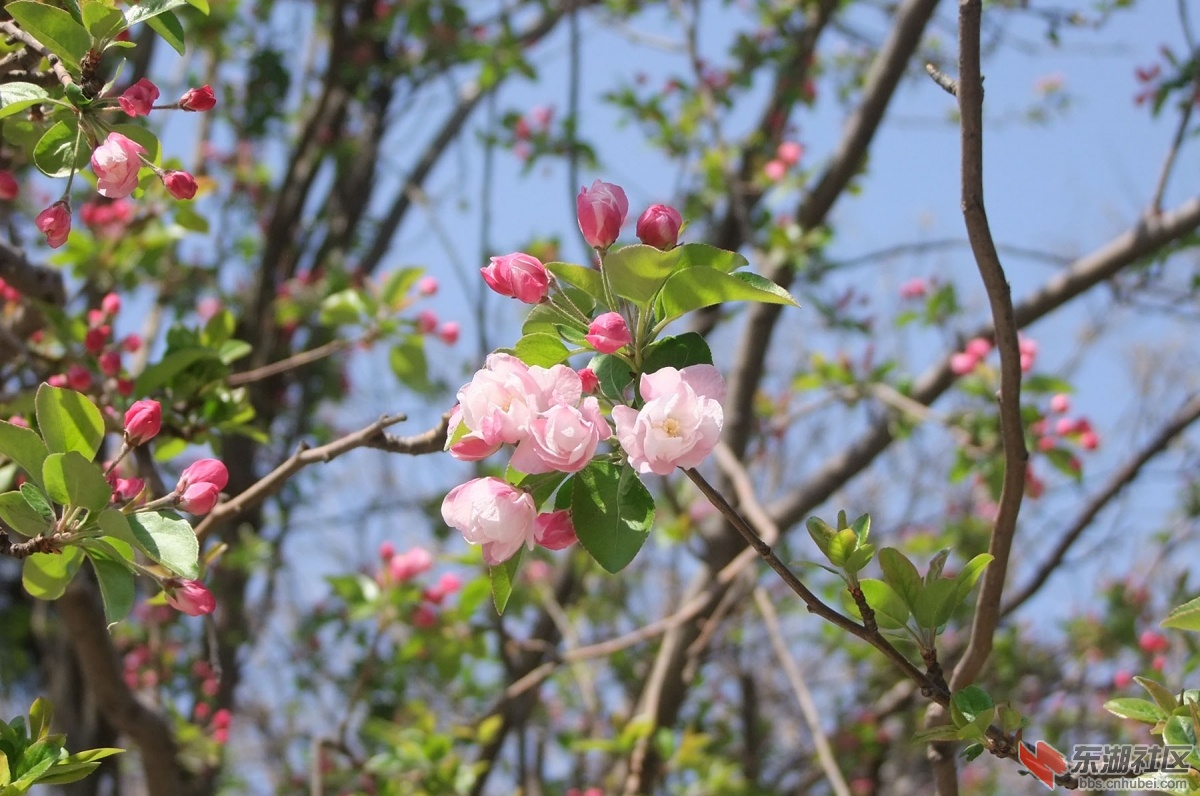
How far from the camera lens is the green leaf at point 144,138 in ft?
3.34

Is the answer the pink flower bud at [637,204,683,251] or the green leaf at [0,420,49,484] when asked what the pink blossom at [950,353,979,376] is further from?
the green leaf at [0,420,49,484]

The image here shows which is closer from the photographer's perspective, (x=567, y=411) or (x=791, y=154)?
(x=567, y=411)

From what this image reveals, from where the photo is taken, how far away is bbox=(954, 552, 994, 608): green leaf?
2.87 feet

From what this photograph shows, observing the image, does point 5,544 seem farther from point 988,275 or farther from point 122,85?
point 122,85

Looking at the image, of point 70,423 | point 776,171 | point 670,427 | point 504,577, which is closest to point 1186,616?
point 670,427

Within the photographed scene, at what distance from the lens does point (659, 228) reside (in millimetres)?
859

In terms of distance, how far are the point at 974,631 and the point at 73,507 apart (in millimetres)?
873

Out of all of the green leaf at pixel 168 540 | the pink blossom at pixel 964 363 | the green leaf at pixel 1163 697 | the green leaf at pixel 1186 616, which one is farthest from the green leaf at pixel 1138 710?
the pink blossom at pixel 964 363

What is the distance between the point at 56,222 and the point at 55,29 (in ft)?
0.60

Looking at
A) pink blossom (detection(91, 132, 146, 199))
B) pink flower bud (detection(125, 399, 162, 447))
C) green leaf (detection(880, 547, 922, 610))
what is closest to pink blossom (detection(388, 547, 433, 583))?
pink flower bud (detection(125, 399, 162, 447))

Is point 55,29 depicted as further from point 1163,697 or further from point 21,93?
point 1163,697

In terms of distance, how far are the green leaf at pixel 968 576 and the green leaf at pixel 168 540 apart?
63 centimetres

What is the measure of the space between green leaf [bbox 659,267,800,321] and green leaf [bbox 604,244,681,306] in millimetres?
11

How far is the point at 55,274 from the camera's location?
1.62 metres
